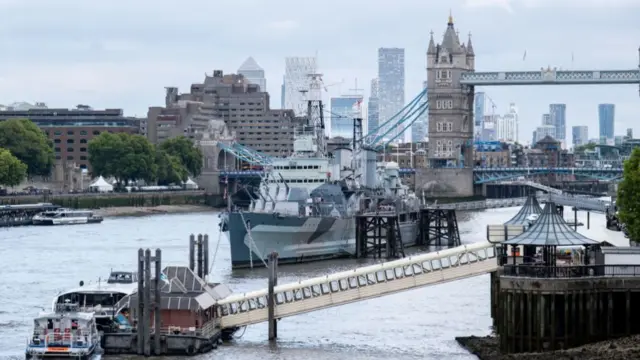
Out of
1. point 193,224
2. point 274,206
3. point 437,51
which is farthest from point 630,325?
point 437,51

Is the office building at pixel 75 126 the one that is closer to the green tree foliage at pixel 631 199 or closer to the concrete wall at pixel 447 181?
the concrete wall at pixel 447 181

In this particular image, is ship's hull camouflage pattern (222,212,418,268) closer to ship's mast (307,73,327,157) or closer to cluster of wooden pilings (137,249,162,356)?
ship's mast (307,73,327,157)

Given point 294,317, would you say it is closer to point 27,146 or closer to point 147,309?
point 147,309

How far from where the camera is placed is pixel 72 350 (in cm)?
3969

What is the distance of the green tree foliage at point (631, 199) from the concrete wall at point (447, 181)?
10389cm

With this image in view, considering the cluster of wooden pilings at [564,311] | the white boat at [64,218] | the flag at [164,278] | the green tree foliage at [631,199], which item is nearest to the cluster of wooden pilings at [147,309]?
the flag at [164,278]

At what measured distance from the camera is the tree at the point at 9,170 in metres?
126

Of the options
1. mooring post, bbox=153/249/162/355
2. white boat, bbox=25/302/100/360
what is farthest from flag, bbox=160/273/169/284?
white boat, bbox=25/302/100/360

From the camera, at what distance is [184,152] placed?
175m

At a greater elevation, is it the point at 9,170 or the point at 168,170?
the point at 9,170

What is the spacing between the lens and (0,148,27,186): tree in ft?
415

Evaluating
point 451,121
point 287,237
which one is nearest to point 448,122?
point 451,121

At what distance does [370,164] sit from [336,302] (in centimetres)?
4625

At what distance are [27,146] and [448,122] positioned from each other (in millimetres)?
45587
